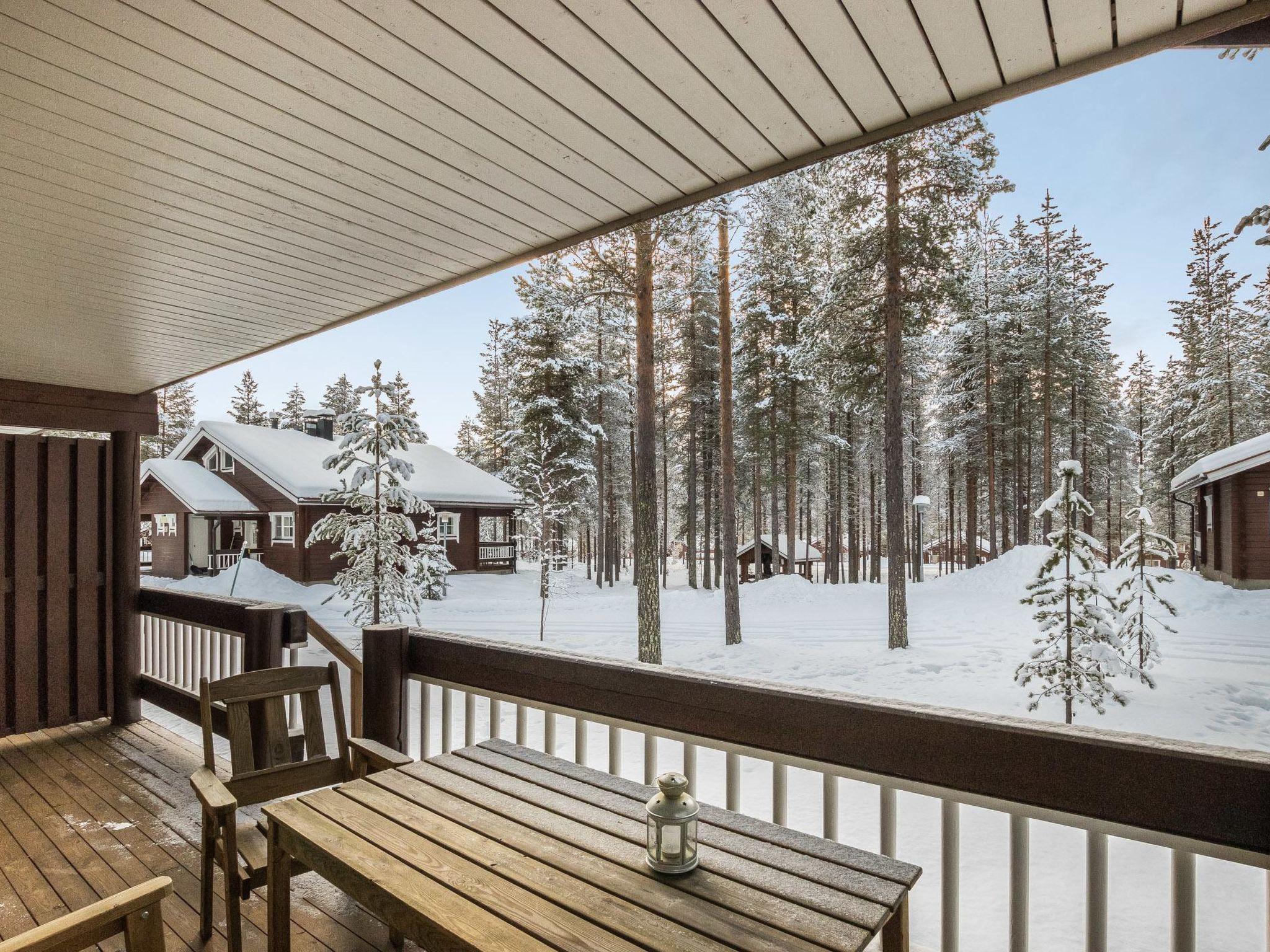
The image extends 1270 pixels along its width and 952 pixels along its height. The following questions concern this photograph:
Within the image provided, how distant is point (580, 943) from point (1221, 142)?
115 ft

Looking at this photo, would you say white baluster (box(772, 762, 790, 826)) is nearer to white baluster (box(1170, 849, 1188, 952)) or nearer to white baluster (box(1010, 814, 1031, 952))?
white baluster (box(1010, 814, 1031, 952))

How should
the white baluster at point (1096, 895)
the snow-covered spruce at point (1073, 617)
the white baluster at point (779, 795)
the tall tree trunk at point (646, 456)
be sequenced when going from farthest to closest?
1. the tall tree trunk at point (646, 456)
2. the snow-covered spruce at point (1073, 617)
3. the white baluster at point (779, 795)
4. the white baluster at point (1096, 895)

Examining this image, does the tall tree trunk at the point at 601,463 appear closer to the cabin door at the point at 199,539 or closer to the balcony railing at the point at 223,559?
the balcony railing at the point at 223,559

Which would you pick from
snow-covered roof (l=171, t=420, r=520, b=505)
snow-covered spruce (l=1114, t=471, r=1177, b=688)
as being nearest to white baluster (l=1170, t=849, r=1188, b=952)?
snow-covered spruce (l=1114, t=471, r=1177, b=688)

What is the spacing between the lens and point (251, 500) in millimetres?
18609

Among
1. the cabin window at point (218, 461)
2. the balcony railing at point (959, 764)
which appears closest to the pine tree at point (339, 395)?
the cabin window at point (218, 461)

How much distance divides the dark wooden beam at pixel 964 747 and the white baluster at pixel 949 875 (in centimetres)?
13

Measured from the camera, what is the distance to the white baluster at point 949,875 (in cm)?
168

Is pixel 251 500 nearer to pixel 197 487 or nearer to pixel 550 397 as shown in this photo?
pixel 197 487

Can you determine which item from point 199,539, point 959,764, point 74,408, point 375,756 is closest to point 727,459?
point 74,408

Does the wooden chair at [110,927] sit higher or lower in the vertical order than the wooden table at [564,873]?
higher

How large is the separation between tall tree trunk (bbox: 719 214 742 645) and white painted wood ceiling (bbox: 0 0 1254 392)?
30.3ft

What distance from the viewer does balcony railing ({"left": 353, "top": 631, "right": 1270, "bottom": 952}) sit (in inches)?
52.5

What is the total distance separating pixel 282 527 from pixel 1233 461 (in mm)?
22089
